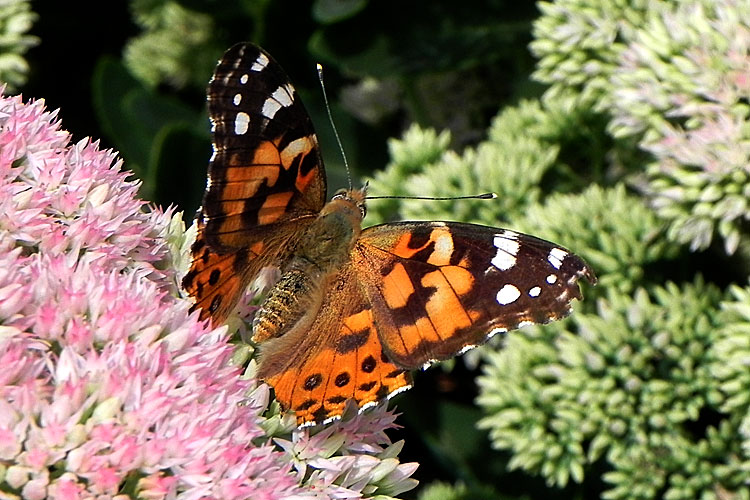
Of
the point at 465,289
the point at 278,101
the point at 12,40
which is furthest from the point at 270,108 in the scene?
the point at 12,40

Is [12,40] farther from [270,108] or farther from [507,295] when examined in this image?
[507,295]

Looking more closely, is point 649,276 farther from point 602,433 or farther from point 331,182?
point 331,182

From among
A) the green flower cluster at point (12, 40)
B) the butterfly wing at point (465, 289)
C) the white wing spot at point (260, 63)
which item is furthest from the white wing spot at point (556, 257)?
the green flower cluster at point (12, 40)

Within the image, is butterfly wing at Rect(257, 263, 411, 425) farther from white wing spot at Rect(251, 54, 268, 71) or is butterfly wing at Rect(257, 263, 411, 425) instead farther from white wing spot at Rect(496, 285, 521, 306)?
white wing spot at Rect(251, 54, 268, 71)

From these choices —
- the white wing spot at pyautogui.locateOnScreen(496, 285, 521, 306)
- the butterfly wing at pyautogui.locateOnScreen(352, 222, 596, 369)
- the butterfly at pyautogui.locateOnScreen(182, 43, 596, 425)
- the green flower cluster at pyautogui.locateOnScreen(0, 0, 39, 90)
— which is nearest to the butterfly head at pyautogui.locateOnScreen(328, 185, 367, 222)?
the butterfly at pyautogui.locateOnScreen(182, 43, 596, 425)

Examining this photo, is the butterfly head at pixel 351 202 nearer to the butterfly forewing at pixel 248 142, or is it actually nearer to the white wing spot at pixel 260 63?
the butterfly forewing at pixel 248 142

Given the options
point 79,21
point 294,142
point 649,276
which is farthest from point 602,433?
point 79,21

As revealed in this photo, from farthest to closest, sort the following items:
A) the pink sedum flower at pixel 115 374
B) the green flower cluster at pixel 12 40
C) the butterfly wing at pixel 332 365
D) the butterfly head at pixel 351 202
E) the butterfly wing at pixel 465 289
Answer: the green flower cluster at pixel 12 40 → the butterfly head at pixel 351 202 → the butterfly wing at pixel 465 289 → the butterfly wing at pixel 332 365 → the pink sedum flower at pixel 115 374
